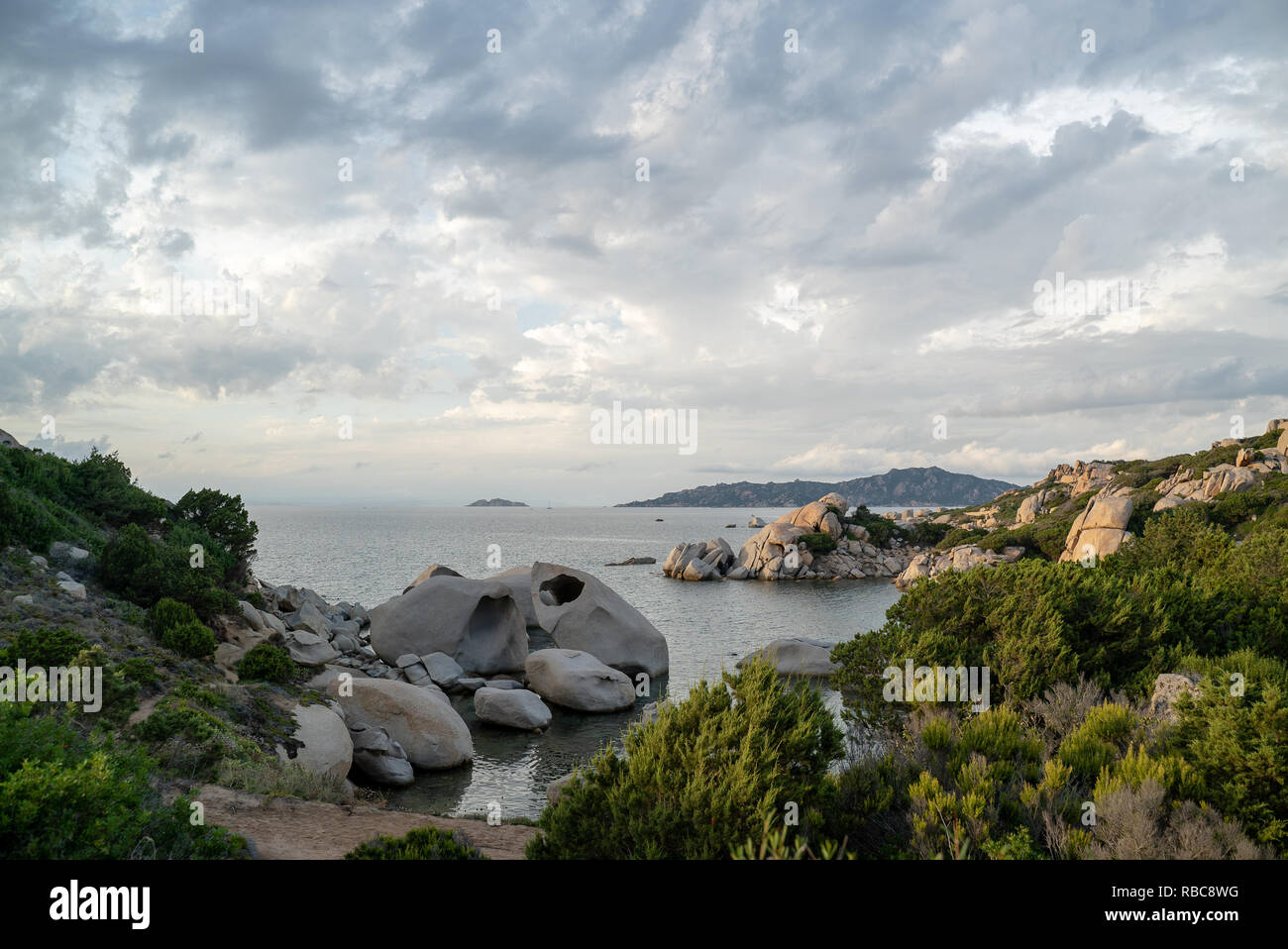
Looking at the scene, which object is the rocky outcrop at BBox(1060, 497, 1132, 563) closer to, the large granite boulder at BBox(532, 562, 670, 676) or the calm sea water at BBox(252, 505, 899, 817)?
the calm sea water at BBox(252, 505, 899, 817)

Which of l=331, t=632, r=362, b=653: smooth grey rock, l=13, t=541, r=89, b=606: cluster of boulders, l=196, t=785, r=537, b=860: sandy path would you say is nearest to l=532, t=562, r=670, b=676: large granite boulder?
l=331, t=632, r=362, b=653: smooth grey rock

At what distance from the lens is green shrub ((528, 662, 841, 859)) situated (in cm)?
662

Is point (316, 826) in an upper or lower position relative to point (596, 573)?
upper

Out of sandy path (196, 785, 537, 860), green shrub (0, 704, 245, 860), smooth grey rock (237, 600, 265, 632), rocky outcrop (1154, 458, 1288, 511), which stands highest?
rocky outcrop (1154, 458, 1288, 511)

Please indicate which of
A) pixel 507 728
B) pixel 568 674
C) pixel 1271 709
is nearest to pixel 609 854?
pixel 1271 709

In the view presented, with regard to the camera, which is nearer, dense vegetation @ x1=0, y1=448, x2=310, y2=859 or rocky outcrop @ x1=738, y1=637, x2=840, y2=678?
dense vegetation @ x1=0, y1=448, x2=310, y2=859

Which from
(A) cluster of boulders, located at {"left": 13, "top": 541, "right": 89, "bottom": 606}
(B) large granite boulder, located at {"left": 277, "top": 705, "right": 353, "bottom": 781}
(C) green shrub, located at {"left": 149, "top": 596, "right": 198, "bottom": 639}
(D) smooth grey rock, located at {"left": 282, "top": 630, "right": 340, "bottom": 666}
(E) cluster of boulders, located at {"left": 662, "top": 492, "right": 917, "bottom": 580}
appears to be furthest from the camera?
(E) cluster of boulders, located at {"left": 662, "top": 492, "right": 917, "bottom": 580}

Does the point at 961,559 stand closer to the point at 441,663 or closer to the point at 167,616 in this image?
the point at 441,663

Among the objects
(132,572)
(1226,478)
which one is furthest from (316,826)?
(1226,478)

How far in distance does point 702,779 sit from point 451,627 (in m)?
22.2

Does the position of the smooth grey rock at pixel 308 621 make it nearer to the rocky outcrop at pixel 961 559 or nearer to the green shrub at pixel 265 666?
the green shrub at pixel 265 666

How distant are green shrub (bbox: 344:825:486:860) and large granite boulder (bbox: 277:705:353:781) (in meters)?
8.53

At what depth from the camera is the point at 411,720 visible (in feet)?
58.5
